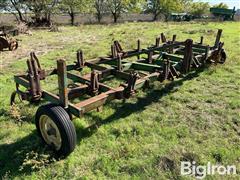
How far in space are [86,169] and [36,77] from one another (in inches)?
69.5

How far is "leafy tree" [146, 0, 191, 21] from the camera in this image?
5850 centimetres

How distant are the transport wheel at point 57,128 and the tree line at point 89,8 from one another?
84.7ft

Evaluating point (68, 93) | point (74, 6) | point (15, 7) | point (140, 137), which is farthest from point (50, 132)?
point (74, 6)

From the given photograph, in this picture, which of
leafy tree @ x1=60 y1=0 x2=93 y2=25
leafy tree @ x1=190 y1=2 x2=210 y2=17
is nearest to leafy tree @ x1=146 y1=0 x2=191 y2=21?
leafy tree @ x1=190 y1=2 x2=210 y2=17

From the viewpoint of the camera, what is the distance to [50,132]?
4.01m

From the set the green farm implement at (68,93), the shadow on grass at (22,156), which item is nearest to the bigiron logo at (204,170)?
the green farm implement at (68,93)

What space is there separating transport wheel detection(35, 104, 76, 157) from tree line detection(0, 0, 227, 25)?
25.8 m

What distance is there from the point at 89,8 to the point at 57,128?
120 ft

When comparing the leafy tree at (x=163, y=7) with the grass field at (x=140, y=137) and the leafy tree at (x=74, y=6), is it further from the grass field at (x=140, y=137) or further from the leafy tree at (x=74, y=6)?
the grass field at (x=140, y=137)

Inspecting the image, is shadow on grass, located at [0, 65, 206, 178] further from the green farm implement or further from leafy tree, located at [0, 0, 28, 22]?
leafy tree, located at [0, 0, 28, 22]

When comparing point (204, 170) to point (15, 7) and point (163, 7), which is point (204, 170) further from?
point (163, 7)

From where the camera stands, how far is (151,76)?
16.9 ft

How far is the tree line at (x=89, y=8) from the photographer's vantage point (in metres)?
29.2

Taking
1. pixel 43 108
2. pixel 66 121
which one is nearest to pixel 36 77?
pixel 43 108
